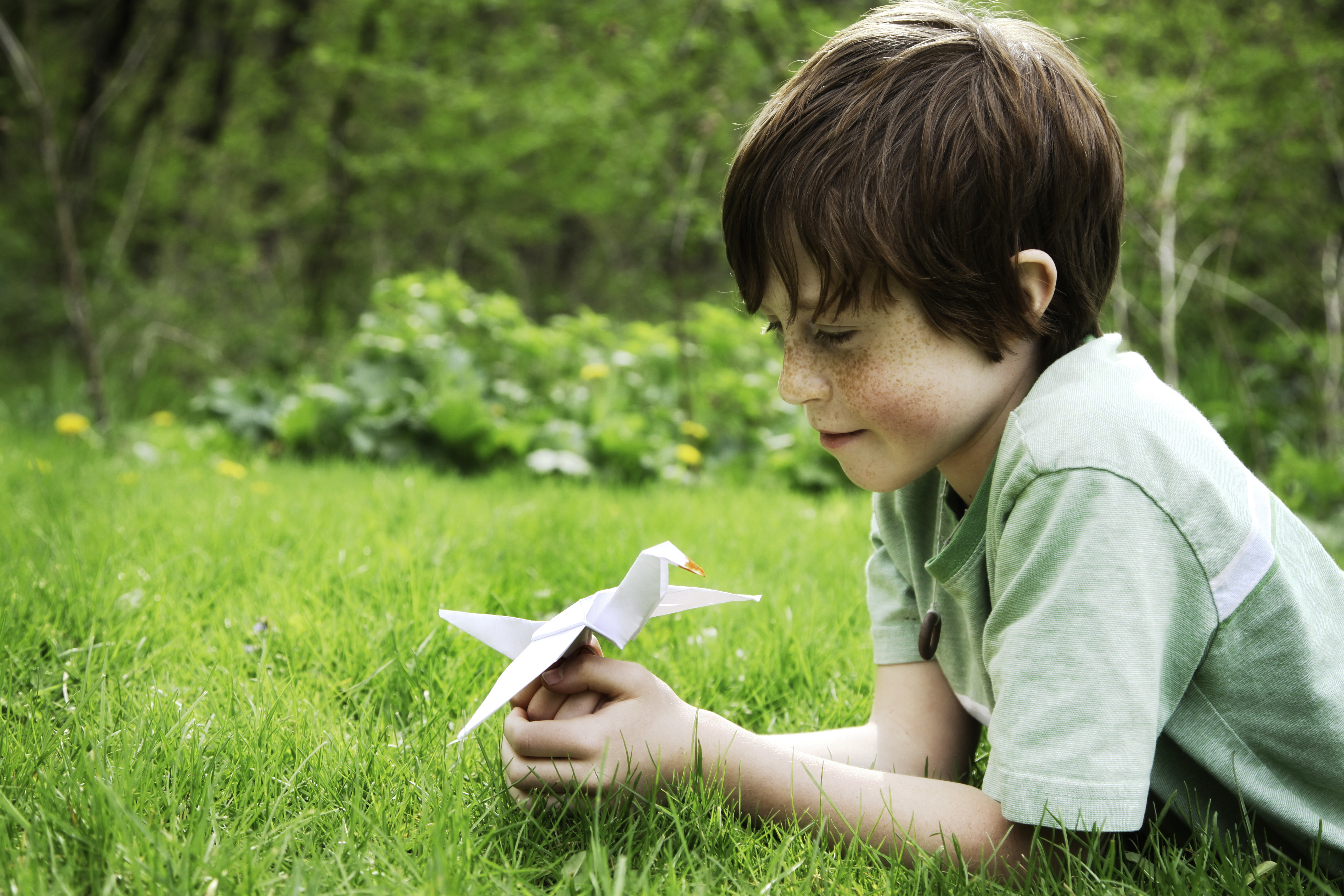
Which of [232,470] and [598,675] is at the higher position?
[598,675]

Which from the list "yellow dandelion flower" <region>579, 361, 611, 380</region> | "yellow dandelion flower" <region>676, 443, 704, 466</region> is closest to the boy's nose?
"yellow dandelion flower" <region>676, 443, 704, 466</region>

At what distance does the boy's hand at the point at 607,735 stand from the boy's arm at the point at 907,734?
0.29 metres

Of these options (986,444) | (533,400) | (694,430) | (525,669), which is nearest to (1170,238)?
(694,430)

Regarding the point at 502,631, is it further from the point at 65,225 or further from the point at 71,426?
the point at 65,225

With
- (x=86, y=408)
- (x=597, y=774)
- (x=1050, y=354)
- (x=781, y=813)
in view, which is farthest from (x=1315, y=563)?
(x=86, y=408)

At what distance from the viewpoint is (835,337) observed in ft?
3.98

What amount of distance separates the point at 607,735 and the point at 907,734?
1.78 feet

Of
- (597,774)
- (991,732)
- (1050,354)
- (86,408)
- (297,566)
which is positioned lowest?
(86,408)

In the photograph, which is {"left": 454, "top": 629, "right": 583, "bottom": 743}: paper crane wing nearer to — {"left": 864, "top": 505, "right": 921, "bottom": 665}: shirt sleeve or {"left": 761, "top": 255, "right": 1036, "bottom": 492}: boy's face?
{"left": 761, "top": 255, "right": 1036, "bottom": 492}: boy's face

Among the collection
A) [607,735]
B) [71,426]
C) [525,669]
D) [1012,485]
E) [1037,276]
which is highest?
[1037,276]

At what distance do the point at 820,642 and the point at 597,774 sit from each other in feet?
2.85

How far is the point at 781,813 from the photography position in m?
1.27

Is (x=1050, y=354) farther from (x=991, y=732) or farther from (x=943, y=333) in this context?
(x=991, y=732)

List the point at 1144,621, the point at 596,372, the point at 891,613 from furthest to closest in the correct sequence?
the point at 596,372 → the point at 891,613 → the point at 1144,621
